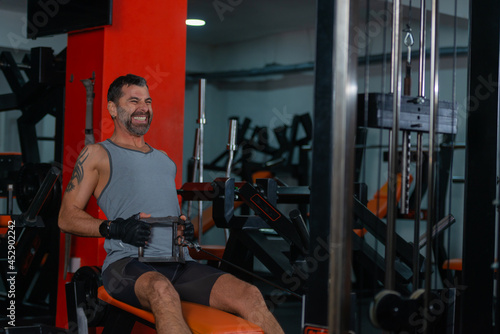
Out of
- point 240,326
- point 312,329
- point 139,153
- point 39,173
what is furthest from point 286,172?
point 312,329

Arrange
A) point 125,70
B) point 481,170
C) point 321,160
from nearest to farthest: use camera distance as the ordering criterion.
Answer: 1. point 321,160
2. point 481,170
3. point 125,70

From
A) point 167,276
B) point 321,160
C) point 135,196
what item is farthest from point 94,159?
point 321,160

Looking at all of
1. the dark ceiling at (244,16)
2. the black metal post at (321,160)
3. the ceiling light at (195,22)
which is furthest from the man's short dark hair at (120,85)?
the ceiling light at (195,22)

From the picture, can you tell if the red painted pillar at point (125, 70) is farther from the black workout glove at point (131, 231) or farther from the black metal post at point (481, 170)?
the black metal post at point (481, 170)

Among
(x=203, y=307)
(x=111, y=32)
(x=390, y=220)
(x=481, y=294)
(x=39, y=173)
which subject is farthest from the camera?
(x=39, y=173)

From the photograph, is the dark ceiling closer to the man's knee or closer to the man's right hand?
the man's right hand

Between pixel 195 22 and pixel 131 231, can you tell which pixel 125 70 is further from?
pixel 195 22

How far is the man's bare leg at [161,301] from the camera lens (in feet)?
7.12

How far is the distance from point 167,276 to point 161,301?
0.28m

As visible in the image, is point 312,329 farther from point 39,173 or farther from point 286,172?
point 286,172

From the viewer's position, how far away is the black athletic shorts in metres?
2.43

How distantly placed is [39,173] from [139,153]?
1.60 m

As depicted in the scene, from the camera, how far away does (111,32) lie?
132 inches

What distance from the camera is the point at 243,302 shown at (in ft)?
7.82
